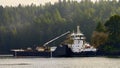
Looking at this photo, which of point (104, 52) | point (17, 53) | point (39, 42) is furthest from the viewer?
point (39, 42)

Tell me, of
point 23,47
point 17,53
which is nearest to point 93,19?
point 23,47

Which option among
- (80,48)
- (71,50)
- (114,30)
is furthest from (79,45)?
(114,30)

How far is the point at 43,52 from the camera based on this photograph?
479 ft

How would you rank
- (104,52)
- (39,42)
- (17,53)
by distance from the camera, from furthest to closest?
(39,42) < (17,53) < (104,52)

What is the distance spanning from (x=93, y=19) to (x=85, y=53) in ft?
170

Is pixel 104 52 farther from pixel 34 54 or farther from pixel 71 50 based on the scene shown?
pixel 34 54
